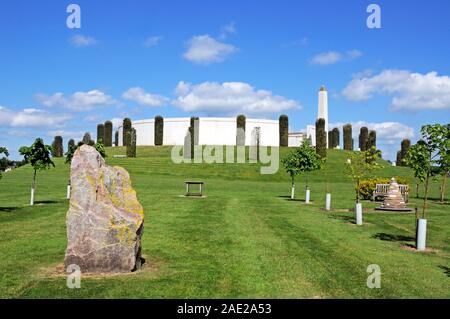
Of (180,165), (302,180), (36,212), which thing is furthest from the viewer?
(180,165)

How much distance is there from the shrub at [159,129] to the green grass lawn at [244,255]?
204ft

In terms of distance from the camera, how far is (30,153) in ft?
81.1

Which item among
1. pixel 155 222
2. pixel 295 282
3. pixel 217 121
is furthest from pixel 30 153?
pixel 217 121

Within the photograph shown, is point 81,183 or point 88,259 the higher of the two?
point 81,183

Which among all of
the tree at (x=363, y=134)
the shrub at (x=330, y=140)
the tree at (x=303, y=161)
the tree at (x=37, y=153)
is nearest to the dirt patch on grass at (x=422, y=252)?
the tree at (x=303, y=161)

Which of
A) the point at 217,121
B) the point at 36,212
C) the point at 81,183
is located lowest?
the point at 36,212

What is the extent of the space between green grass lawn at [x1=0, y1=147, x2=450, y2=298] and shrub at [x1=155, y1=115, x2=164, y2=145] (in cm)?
6211

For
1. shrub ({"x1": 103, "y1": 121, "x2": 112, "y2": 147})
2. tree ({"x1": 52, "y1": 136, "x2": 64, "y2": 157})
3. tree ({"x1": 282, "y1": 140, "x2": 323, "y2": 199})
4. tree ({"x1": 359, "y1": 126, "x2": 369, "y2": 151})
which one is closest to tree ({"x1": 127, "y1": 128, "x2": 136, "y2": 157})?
tree ({"x1": 52, "y1": 136, "x2": 64, "y2": 157})

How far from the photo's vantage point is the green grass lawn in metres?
9.23

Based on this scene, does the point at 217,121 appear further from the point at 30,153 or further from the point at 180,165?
the point at 30,153

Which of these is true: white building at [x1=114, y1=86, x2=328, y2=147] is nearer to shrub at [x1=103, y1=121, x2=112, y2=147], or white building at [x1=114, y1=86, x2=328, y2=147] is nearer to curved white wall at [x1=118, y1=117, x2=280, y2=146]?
curved white wall at [x1=118, y1=117, x2=280, y2=146]

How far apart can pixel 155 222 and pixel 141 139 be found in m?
80.2

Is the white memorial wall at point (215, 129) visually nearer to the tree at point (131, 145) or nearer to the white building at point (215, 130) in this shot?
the white building at point (215, 130)

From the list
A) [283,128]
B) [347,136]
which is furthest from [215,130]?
[347,136]
